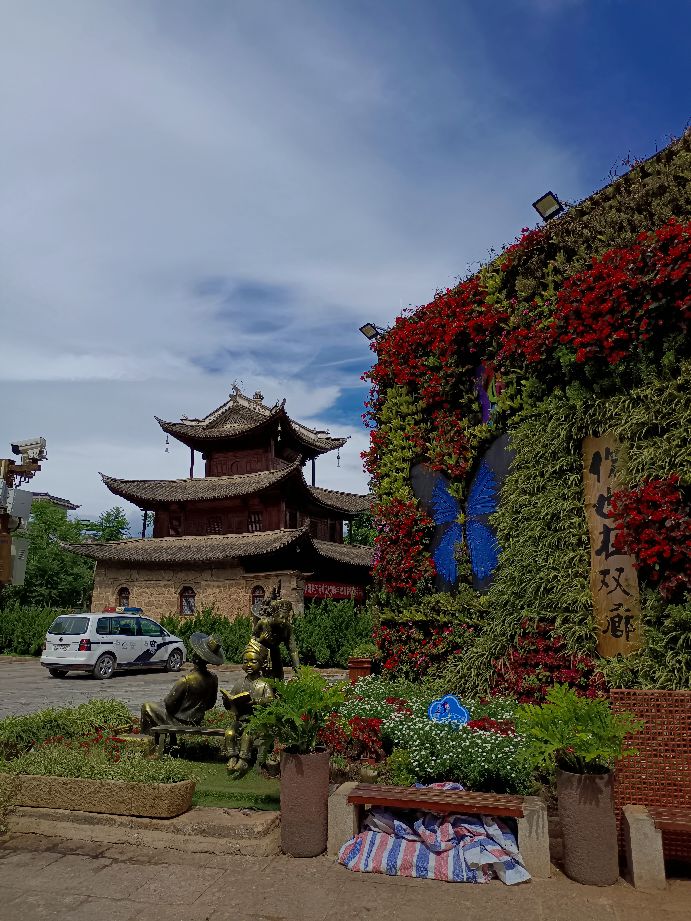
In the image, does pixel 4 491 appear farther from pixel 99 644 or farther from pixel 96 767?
pixel 99 644

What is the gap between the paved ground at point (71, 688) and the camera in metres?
12.9

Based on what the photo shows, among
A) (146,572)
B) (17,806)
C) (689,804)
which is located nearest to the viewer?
(689,804)

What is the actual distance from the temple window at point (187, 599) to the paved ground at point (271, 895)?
83.3 ft

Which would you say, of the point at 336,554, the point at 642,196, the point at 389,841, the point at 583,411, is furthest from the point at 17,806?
the point at 336,554

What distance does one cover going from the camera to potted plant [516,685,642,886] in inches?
159

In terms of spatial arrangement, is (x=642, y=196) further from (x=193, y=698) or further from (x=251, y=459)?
(x=251, y=459)

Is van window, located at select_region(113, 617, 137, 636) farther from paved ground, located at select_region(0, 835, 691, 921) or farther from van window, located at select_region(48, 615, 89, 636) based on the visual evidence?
paved ground, located at select_region(0, 835, 691, 921)

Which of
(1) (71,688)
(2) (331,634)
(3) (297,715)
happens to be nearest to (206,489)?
(2) (331,634)

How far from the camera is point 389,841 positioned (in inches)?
178

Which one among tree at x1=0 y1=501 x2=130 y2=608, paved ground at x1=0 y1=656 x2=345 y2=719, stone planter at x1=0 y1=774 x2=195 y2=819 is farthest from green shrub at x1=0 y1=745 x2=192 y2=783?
tree at x1=0 y1=501 x2=130 y2=608

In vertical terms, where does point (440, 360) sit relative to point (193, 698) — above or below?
above

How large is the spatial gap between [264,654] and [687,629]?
424 centimetres

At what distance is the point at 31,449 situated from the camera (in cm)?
805

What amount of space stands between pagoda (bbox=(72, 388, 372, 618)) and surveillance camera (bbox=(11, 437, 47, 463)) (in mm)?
19281
